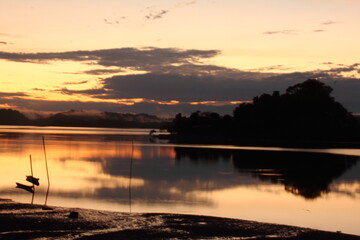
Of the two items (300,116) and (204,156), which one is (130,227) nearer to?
(204,156)

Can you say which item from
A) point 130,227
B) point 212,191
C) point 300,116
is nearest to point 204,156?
point 212,191

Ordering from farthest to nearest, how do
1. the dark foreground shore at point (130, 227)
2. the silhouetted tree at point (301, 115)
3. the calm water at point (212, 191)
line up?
the silhouetted tree at point (301, 115) < the calm water at point (212, 191) < the dark foreground shore at point (130, 227)

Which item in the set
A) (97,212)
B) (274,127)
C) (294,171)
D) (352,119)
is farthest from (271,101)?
(97,212)

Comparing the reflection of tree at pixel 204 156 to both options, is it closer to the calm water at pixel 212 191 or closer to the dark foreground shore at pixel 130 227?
the calm water at pixel 212 191

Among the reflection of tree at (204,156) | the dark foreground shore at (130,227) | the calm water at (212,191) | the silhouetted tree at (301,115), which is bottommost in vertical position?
the reflection of tree at (204,156)

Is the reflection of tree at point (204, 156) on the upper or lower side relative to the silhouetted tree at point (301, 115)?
lower

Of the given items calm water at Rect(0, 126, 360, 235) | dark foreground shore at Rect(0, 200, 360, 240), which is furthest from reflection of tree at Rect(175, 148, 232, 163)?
dark foreground shore at Rect(0, 200, 360, 240)

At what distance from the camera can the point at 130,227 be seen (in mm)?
20703

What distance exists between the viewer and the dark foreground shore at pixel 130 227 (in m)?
19.1

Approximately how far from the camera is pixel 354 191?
41.1 metres

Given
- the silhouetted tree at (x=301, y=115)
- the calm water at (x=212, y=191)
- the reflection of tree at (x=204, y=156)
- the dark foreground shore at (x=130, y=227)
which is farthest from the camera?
the silhouetted tree at (x=301, y=115)

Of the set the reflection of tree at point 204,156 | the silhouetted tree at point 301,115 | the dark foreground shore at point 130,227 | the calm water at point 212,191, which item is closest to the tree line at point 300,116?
the silhouetted tree at point 301,115

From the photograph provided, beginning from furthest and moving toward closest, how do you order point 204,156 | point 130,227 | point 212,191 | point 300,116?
point 300,116 < point 204,156 < point 212,191 < point 130,227

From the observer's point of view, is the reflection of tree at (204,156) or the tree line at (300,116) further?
the tree line at (300,116)
